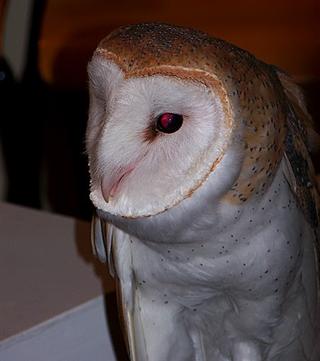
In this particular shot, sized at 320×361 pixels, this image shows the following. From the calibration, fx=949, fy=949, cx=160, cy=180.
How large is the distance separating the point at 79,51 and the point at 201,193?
103cm

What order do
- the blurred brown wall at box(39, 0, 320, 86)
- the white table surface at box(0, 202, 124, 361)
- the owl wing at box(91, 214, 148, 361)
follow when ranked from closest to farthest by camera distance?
1. the owl wing at box(91, 214, 148, 361)
2. the white table surface at box(0, 202, 124, 361)
3. the blurred brown wall at box(39, 0, 320, 86)

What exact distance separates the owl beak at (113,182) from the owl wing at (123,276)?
0.07m

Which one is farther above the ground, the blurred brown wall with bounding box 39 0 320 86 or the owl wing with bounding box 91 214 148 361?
the owl wing with bounding box 91 214 148 361

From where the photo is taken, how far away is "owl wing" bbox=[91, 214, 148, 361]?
2.19ft

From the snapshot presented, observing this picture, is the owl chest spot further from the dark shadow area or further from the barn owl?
the dark shadow area

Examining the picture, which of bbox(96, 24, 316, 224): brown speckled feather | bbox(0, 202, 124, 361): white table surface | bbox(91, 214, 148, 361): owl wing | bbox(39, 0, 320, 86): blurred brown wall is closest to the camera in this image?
bbox(96, 24, 316, 224): brown speckled feather

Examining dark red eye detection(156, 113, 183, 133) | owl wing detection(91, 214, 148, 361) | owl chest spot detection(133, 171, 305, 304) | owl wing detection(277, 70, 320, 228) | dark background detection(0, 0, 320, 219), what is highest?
dark red eye detection(156, 113, 183, 133)

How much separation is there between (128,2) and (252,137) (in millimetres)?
1250

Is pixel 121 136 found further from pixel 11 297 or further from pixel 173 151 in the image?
pixel 11 297

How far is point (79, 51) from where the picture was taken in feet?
5.15

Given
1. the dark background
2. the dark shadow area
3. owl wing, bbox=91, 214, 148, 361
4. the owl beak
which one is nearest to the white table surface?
the dark shadow area

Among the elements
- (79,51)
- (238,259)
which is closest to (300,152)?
(238,259)

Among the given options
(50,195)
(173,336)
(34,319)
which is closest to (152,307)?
(173,336)

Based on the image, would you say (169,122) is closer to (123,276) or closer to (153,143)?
(153,143)
